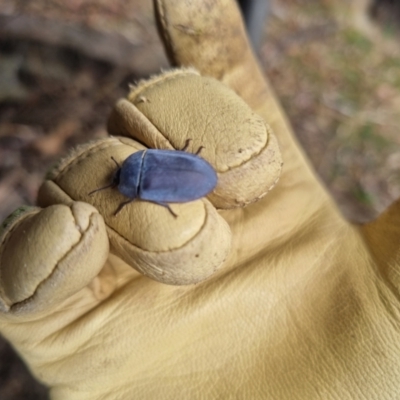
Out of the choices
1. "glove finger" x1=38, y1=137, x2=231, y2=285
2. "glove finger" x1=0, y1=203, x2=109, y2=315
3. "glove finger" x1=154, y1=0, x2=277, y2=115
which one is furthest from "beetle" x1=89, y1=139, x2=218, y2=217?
"glove finger" x1=154, y1=0, x2=277, y2=115

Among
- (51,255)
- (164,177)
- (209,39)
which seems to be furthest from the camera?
(209,39)

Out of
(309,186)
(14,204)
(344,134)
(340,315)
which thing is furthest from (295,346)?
(344,134)

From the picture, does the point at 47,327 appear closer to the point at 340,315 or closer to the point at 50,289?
the point at 50,289

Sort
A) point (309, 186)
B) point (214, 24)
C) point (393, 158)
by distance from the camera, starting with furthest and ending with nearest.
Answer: point (393, 158), point (309, 186), point (214, 24)

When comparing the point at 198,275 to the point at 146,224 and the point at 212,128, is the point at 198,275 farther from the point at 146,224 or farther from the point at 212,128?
the point at 212,128

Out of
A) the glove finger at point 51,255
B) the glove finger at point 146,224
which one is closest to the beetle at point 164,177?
the glove finger at point 146,224

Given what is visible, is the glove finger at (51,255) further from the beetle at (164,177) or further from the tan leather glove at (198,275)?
the beetle at (164,177)

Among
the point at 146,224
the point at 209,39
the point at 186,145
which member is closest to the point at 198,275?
the point at 146,224
